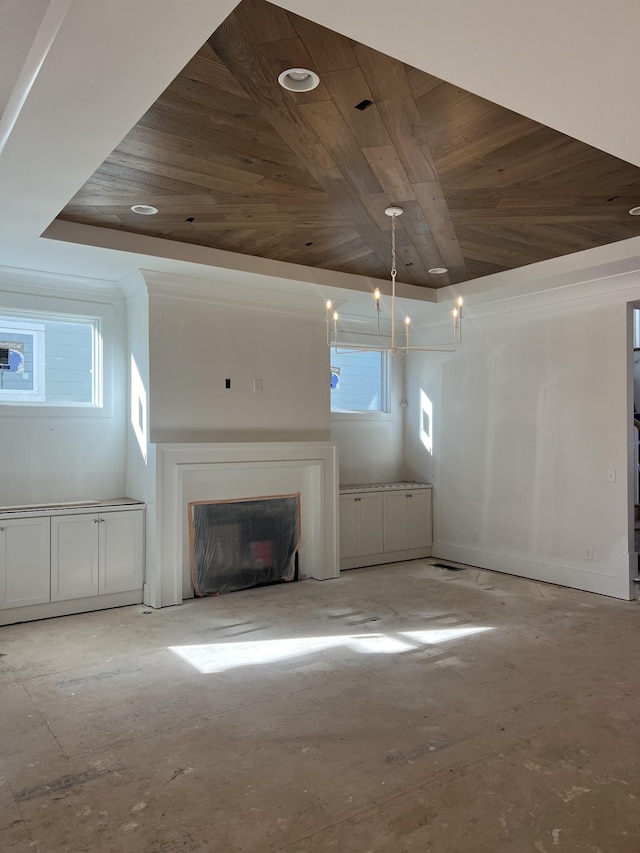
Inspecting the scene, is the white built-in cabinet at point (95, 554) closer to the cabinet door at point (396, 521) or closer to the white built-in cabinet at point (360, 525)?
the white built-in cabinet at point (360, 525)

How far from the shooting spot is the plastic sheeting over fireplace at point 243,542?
5.37m

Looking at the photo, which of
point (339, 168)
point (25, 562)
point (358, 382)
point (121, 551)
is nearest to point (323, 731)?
A: point (121, 551)

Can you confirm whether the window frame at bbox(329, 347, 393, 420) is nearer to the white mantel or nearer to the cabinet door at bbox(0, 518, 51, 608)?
the white mantel

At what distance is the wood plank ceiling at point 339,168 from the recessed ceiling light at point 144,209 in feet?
0.17

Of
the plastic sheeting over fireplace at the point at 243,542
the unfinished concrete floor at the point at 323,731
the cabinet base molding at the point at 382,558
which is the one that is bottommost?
the unfinished concrete floor at the point at 323,731

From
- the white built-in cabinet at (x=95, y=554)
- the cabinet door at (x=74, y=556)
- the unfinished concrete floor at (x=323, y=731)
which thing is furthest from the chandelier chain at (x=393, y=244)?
the cabinet door at (x=74, y=556)

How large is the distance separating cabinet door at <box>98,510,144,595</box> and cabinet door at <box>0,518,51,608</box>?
425 millimetres

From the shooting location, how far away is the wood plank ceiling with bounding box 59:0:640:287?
2.48 meters

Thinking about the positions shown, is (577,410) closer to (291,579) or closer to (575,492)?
(575,492)

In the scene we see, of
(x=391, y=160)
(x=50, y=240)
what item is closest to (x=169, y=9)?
(x=391, y=160)

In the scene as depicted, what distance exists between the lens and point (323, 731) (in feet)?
9.53

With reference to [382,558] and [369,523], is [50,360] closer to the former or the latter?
[369,523]

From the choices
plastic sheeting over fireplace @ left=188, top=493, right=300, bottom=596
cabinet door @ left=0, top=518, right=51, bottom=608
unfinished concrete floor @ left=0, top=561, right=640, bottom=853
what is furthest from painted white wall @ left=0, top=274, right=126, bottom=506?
A: unfinished concrete floor @ left=0, top=561, right=640, bottom=853

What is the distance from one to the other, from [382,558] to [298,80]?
202 inches
